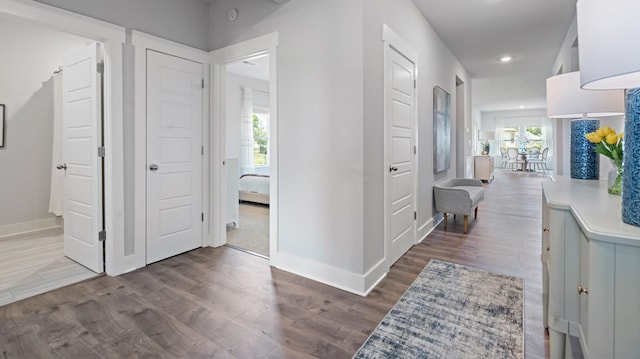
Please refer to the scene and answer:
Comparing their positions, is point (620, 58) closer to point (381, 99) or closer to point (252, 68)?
point (381, 99)

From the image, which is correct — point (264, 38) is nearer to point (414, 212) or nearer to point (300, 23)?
point (300, 23)

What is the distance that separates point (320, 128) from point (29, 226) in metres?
4.17

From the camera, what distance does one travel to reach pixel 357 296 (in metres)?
2.29

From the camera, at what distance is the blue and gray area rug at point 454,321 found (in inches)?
65.6

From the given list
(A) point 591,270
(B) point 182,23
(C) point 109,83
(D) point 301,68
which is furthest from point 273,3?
(A) point 591,270

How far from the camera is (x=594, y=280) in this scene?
954 millimetres

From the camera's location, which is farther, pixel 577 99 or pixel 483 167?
pixel 483 167

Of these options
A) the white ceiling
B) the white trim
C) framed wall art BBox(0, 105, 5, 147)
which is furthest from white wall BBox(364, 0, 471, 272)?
framed wall art BBox(0, 105, 5, 147)

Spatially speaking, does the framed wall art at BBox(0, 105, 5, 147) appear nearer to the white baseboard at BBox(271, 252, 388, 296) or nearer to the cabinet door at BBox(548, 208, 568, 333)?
the white baseboard at BBox(271, 252, 388, 296)

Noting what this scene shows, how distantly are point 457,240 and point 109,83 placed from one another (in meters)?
3.92

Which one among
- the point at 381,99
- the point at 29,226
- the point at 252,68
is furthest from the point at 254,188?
the point at 381,99

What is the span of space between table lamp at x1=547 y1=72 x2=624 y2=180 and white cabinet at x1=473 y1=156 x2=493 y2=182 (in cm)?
745

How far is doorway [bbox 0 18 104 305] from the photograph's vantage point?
272 centimetres

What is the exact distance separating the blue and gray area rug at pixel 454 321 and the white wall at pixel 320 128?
537 millimetres
